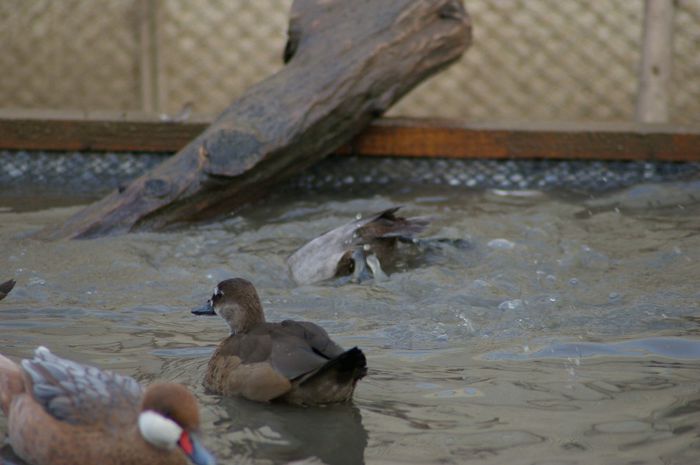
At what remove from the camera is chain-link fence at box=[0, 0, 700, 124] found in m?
9.84

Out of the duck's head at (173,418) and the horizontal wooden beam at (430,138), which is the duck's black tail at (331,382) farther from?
the horizontal wooden beam at (430,138)

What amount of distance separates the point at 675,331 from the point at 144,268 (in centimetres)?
240

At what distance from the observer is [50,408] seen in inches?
123

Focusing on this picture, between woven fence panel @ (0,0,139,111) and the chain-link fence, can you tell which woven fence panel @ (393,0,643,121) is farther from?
woven fence panel @ (0,0,139,111)

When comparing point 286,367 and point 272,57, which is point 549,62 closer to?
point 272,57

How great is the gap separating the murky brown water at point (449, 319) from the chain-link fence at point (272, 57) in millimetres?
3200

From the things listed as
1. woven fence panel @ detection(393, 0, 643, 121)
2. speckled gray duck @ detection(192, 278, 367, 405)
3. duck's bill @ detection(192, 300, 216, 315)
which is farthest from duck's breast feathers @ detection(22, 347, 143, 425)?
woven fence panel @ detection(393, 0, 643, 121)

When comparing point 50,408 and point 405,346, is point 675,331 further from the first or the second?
point 50,408

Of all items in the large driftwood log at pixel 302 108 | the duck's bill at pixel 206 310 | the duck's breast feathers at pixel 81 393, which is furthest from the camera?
the large driftwood log at pixel 302 108

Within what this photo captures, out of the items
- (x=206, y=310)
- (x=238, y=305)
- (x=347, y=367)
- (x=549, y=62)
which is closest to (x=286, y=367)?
(x=347, y=367)

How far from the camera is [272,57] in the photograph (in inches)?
397

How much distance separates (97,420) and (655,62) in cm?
599

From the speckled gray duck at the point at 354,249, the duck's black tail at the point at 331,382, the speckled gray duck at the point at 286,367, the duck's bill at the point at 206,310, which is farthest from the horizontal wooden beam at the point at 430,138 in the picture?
the duck's black tail at the point at 331,382

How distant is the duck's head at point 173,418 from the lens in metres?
2.92
